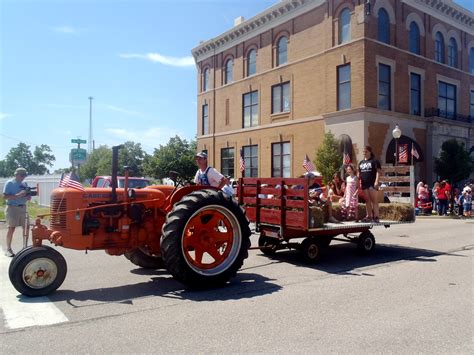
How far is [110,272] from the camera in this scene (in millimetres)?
6961

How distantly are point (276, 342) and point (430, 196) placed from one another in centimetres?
2128

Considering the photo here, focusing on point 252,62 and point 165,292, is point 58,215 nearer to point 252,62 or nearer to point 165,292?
point 165,292

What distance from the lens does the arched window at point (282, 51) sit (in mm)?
28966

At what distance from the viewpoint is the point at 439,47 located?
93.1 ft

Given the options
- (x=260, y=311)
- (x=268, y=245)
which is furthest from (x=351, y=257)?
(x=260, y=311)

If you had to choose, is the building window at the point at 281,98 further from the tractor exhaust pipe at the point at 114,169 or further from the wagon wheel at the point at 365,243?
the tractor exhaust pipe at the point at 114,169

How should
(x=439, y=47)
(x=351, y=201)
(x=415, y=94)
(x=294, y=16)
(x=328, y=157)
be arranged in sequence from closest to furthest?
(x=351, y=201) < (x=328, y=157) < (x=415, y=94) < (x=294, y=16) < (x=439, y=47)

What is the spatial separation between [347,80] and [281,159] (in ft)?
23.9

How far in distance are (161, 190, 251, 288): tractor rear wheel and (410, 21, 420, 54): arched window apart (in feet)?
80.9

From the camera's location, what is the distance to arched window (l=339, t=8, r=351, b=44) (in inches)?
961

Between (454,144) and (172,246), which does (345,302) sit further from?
(454,144)

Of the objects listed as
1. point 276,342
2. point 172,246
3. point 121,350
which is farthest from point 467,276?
point 121,350

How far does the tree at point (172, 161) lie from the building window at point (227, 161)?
5.66 metres

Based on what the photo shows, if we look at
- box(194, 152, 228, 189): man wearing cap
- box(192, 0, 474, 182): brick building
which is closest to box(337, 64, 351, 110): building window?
box(192, 0, 474, 182): brick building
